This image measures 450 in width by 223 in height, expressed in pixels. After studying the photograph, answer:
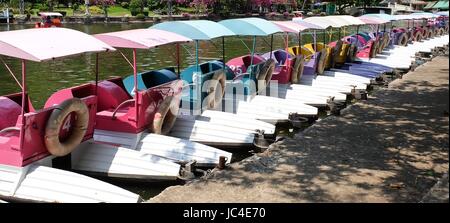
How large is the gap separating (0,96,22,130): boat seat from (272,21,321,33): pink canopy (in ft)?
30.2

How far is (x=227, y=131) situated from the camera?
11344mm

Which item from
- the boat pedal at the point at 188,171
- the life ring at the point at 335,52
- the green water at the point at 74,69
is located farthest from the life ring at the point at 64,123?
the life ring at the point at 335,52

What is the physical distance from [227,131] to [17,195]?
200 inches

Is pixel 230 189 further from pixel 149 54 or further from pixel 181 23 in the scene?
pixel 149 54

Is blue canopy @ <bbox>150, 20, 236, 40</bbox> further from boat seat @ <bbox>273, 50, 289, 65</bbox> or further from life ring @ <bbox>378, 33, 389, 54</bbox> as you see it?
life ring @ <bbox>378, 33, 389, 54</bbox>

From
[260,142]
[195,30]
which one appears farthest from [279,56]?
[260,142]

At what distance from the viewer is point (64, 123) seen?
833 cm

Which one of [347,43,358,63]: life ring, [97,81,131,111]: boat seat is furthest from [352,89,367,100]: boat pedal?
[97,81,131,111]: boat seat

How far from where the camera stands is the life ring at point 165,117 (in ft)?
33.3

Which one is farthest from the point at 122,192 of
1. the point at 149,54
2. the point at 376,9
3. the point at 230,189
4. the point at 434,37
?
the point at 376,9

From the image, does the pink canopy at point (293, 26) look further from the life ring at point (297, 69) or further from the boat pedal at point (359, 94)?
the boat pedal at point (359, 94)

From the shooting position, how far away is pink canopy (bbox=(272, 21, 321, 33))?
1604 centimetres

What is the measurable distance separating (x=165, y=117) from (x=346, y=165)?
4.17 meters

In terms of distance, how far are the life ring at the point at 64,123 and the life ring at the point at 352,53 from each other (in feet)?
51.4
